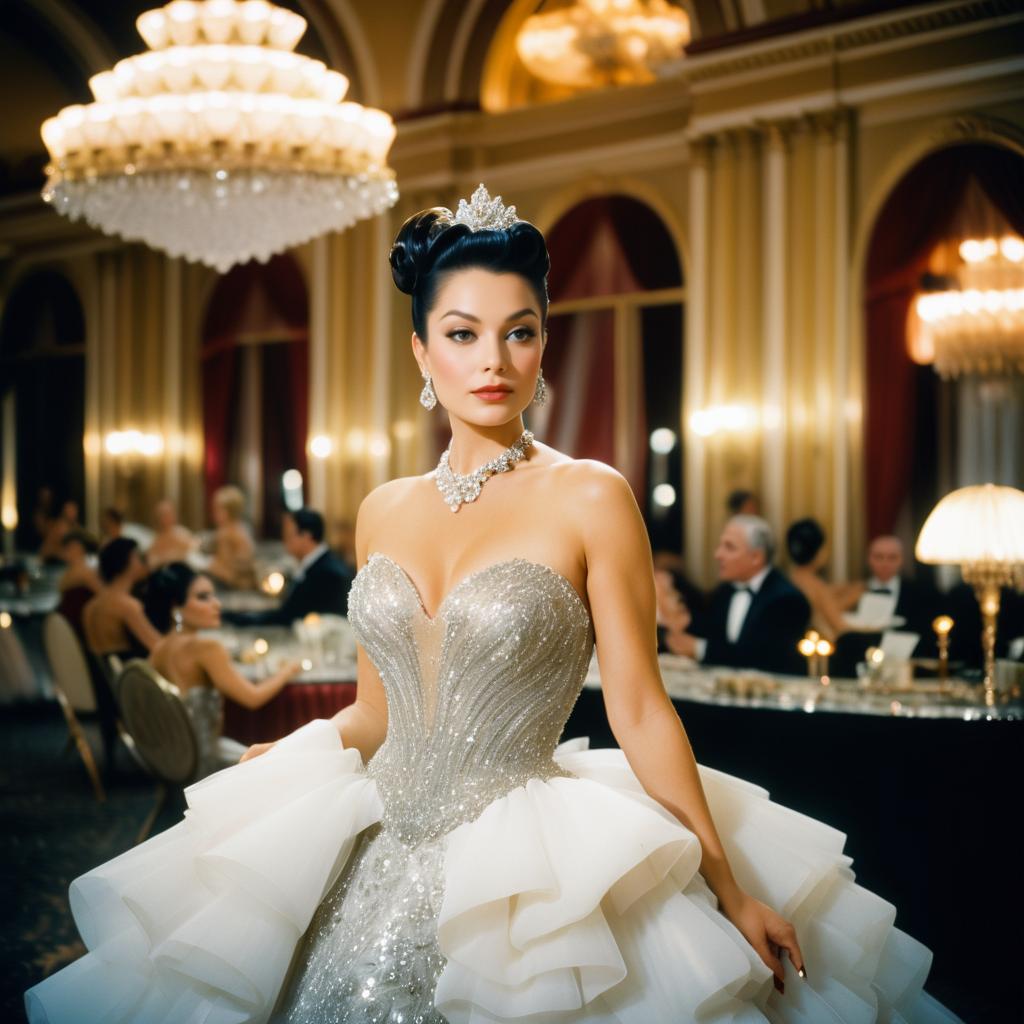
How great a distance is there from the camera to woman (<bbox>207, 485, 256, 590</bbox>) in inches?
380

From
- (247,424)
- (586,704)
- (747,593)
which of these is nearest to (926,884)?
(586,704)

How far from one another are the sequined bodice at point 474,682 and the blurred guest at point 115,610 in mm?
4377

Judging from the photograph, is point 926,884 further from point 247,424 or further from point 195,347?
point 195,347

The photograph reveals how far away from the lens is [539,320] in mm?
1829

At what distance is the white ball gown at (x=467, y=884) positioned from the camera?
1.50 m

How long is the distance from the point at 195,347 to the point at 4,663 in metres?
5.24

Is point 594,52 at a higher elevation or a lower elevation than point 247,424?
higher

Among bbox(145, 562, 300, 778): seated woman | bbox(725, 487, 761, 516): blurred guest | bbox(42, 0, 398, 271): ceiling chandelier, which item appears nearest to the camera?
bbox(145, 562, 300, 778): seated woman

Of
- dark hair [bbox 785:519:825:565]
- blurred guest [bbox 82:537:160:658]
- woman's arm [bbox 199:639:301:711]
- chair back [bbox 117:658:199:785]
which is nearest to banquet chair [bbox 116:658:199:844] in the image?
chair back [bbox 117:658:199:785]

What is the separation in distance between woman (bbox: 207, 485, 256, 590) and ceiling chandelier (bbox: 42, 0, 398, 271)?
4.00 metres

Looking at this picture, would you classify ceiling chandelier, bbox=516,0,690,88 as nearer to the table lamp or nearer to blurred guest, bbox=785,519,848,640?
blurred guest, bbox=785,519,848,640

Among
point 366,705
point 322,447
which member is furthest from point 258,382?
point 366,705

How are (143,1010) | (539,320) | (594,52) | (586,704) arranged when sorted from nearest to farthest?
(143,1010), (539,320), (586,704), (594,52)

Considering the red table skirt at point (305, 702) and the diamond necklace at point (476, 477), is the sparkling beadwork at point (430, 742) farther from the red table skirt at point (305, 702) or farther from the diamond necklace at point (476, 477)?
the red table skirt at point (305, 702)
